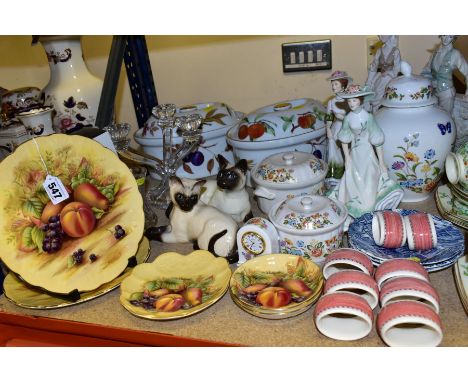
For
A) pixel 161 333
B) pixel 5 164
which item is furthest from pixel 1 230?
pixel 161 333

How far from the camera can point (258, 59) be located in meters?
1.53

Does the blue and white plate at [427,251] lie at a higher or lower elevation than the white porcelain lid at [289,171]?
lower

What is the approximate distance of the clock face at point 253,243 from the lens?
92 centimetres

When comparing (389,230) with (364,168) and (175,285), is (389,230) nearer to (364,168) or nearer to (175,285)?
(364,168)

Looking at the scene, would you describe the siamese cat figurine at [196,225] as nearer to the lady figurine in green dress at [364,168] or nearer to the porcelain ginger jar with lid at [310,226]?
the porcelain ginger jar with lid at [310,226]

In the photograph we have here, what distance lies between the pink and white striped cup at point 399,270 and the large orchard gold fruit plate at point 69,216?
49cm

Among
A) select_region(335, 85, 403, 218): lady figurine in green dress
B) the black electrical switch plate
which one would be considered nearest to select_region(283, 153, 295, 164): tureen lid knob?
select_region(335, 85, 403, 218): lady figurine in green dress

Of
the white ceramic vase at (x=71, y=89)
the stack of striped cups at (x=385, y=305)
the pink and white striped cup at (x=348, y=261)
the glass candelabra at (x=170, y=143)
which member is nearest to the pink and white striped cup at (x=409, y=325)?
the stack of striped cups at (x=385, y=305)

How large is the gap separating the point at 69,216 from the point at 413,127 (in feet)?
2.48

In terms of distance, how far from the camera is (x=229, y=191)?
1.07 m

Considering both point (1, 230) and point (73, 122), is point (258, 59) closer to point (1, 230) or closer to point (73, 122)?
point (73, 122)

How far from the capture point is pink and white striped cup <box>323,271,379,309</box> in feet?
2.47

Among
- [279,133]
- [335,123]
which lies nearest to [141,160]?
[279,133]

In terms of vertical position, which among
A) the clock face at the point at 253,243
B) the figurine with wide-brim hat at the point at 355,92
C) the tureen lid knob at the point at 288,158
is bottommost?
the clock face at the point at 253,243
